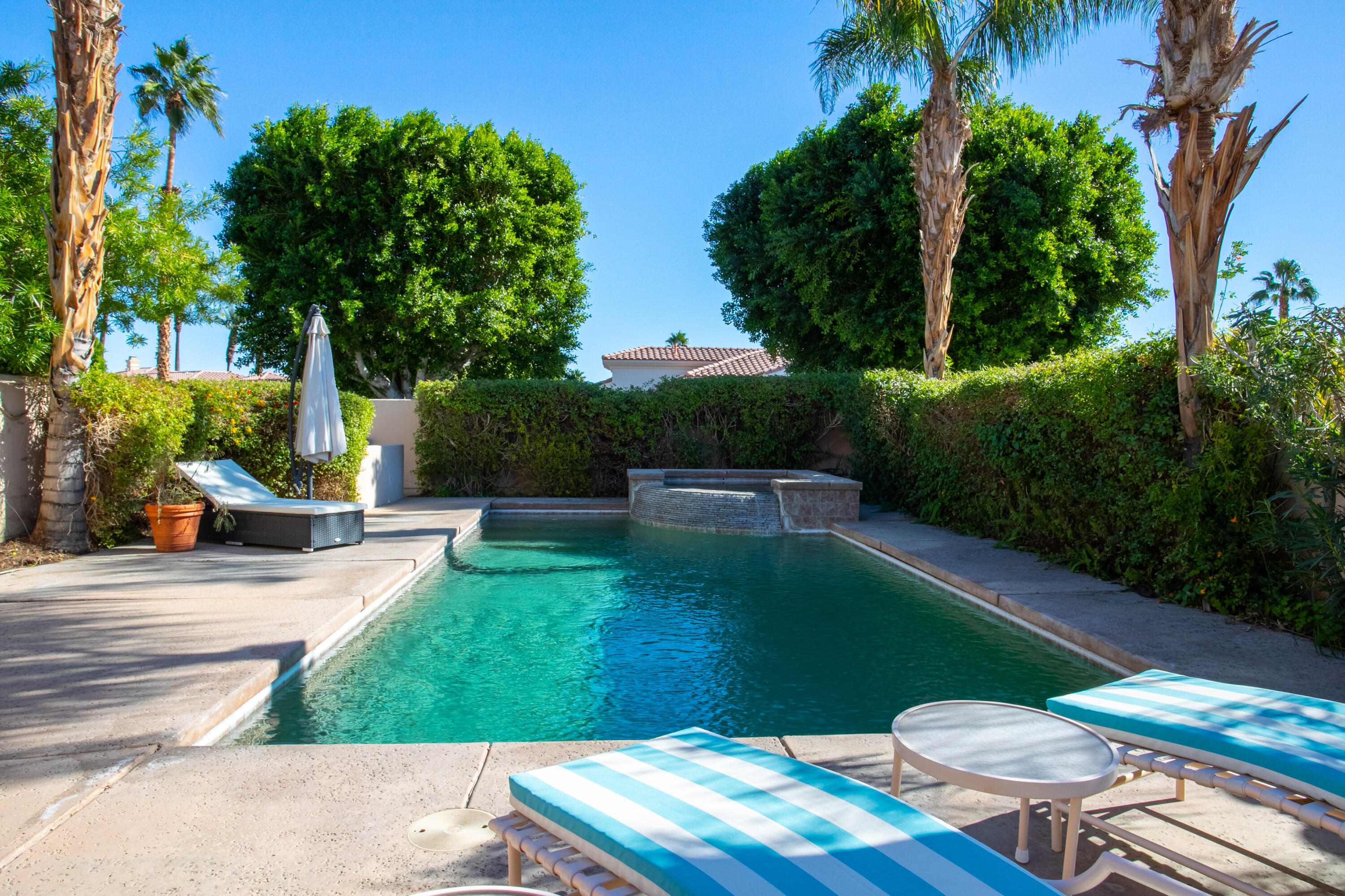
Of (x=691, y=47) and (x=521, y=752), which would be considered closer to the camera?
(x=521, y=752)

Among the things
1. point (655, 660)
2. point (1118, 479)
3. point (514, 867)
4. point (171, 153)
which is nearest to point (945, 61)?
point (1118, 479)

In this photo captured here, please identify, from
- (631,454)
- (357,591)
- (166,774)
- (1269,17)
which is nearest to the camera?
(166,774)

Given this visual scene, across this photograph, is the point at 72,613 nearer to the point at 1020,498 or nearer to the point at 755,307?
the point at 1020,498

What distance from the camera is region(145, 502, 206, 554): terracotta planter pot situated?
7789 mm

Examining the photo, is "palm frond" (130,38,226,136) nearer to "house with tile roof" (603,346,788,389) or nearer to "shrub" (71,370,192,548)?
"house with tile roof" (603,346,788,389)

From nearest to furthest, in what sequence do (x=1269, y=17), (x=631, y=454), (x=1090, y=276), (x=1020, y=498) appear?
(x=1269, y=17), (x=1020, y=498), (x=631, y=454), (x=1090, y=276)

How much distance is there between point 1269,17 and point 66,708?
8403mm

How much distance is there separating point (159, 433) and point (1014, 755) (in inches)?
337

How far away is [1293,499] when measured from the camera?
A: 4949 millimetres

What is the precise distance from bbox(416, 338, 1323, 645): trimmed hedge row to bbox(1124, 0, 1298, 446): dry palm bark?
0.36 meters

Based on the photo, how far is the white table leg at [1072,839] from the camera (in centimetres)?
206

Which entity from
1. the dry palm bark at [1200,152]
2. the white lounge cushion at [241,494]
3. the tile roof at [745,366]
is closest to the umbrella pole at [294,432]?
the white lounge cushion at [241,494]

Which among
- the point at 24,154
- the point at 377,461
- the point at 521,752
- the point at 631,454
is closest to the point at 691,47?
the point at 631,454

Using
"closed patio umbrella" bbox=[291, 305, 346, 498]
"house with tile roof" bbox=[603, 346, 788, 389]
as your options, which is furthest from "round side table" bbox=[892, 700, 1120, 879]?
"house with tile roof" bbox=[603, 346, 788, 389]
